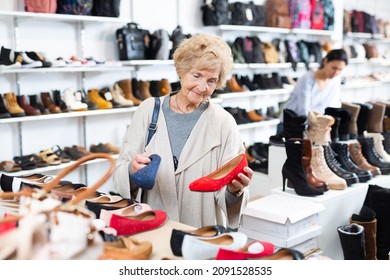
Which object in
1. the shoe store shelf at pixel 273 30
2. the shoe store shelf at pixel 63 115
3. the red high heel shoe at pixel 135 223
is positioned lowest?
the red high heel shoe at pixel 135 223

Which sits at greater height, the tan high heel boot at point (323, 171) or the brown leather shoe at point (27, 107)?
the brown leather shoe at point (27, 107)

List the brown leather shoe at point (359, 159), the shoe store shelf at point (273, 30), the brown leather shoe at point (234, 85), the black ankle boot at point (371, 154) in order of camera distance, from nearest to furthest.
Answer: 1. the brown leather shoe at point (359, 159)
2. the black ankle boot at point (371, 154)
3. the shoe store shelf at point (273, 30)
4. the brown leather shoe at point (234, 85)

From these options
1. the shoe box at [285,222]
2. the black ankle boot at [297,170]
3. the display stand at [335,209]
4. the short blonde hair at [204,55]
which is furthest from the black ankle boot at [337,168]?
the short blonde hair at [204,55]

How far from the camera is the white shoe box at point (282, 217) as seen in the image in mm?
2643

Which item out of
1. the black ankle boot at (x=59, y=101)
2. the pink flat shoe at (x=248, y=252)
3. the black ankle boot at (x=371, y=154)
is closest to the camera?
the pink flat shoe at (x=248, y=252)

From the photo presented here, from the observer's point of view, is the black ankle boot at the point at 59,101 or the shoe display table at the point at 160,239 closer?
the shoe display table at the point at 160,239

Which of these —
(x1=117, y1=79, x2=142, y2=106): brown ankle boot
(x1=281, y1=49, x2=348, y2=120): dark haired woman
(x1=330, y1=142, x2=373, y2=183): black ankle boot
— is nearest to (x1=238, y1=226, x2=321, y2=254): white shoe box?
(x1=330, y1=142, x2=373, y2=183): black ankle boot

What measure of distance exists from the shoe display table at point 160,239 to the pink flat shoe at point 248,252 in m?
0.12

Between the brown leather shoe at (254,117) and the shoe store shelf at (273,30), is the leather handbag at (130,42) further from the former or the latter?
the brown leather shoe at (254,117)

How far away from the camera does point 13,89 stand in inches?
167

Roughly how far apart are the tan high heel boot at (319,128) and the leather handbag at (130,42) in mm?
2057

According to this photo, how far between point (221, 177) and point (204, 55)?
1.59 feet

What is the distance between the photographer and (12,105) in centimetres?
402

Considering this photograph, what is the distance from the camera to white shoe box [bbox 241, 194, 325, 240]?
264 cm
